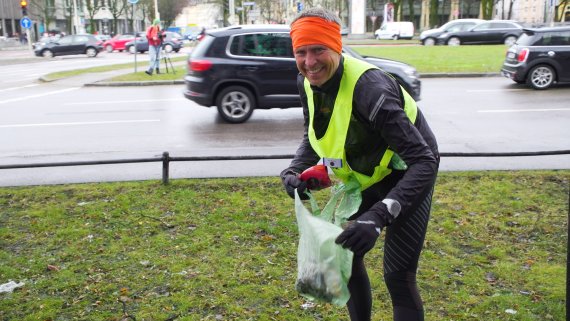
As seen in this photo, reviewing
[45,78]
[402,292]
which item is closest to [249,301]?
[402,292]

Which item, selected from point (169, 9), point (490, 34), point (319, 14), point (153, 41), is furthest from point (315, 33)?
point (169, 9)

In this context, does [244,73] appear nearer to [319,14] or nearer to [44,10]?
[319,14]

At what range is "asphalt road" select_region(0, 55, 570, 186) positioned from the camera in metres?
7.67

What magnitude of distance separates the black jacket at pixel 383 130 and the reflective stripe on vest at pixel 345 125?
Answer: 1.0 inches

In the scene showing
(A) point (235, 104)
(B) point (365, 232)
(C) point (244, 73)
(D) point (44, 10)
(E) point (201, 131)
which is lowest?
(E) point (201, 131)

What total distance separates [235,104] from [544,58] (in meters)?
9.16

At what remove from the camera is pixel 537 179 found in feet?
21.2

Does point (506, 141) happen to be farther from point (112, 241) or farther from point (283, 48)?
point (112, 241)

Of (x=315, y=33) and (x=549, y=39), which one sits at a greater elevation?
(x=315, y=33)

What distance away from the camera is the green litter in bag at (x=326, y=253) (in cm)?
237

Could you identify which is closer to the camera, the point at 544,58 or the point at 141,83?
the point at 544,58

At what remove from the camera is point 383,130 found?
88.9 inches

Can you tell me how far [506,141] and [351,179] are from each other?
746 cm

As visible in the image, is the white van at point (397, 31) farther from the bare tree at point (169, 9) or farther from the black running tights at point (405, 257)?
the black running tights at point (405, 257)
